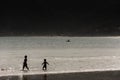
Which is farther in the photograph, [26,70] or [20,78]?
[26,70]

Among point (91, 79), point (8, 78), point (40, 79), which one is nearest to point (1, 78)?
point (8, 78)

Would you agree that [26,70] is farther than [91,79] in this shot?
Yes

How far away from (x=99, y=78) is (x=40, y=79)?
456cm

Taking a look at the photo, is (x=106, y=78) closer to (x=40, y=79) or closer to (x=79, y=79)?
(x=79, y=79)

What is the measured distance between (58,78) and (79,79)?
171 centimetres

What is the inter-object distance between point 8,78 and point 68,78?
4.67 metres

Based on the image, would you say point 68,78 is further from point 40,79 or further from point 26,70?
point 26,70

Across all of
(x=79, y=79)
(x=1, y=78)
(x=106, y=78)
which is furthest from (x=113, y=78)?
(x=1, y=78)

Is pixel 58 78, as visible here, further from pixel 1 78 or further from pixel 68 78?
pixel 1 78

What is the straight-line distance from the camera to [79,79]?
92.7 feet

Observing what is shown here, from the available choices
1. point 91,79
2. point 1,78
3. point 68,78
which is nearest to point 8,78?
point 1,78

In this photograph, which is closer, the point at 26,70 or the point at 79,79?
the point at 79,79

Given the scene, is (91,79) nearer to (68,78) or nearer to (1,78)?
(68,78)

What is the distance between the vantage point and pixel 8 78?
95.7ft
